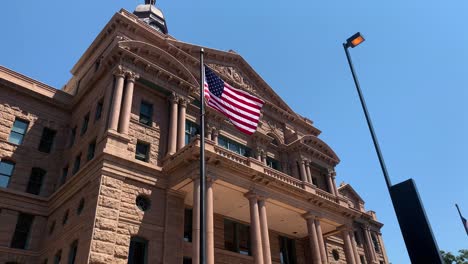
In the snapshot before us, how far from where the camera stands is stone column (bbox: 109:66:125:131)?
23438mm

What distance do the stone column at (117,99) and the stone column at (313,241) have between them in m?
15.2

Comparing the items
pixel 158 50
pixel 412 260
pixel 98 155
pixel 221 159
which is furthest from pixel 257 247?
pixel 158 50

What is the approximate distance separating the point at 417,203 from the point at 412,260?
1.35m

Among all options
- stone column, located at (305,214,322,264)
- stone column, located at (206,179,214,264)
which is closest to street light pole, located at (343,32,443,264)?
stone column, located at (206,179,214,264)

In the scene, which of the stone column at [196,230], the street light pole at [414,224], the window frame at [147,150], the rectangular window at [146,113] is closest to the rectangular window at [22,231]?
the window frame at [147,150]

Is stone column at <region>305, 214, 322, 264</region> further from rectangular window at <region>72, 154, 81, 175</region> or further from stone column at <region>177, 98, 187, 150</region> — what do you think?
rectangular window at <region>72, 154, 81, 175</region>

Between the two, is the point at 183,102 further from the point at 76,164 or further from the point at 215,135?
the point at 76,164

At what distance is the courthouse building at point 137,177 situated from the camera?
21344 millimetres

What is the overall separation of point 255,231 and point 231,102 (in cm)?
851

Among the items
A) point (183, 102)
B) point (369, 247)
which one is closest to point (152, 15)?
point (183, 102)

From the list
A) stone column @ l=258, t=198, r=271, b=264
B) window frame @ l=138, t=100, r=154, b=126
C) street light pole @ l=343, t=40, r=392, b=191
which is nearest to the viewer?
street light pole @ l=343, t=40, r=392, b=191

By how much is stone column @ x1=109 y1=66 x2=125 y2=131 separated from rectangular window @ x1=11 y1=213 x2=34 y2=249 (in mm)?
8360

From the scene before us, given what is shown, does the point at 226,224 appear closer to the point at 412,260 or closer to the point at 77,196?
the point at 77,196

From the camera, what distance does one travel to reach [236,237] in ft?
90.3
